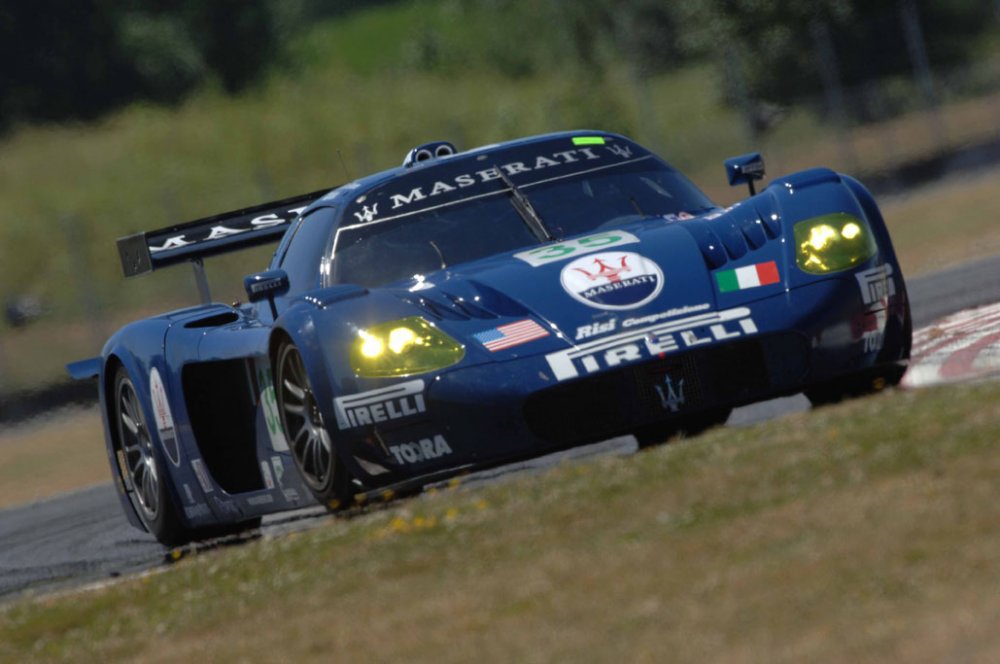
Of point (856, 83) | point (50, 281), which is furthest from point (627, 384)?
point (50, 281)

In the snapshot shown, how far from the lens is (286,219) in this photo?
31.6ft

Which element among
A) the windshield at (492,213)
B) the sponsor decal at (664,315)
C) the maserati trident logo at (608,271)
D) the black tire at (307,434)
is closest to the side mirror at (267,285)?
the windshield at (492,213)

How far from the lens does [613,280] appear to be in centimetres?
646

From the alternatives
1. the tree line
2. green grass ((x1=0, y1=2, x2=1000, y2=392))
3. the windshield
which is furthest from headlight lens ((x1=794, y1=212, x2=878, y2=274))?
the tree line

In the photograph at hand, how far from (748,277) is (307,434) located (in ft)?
5.35

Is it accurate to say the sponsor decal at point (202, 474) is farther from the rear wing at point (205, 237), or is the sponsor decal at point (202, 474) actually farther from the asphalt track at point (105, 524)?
the rear wing at point (205, 237)

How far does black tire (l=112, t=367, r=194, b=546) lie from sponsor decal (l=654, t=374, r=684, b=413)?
280cm

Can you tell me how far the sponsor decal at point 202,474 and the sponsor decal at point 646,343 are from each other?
2.21 m

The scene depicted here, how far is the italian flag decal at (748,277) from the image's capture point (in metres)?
6.45

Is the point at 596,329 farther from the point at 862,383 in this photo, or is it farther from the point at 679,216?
the point at 679,216

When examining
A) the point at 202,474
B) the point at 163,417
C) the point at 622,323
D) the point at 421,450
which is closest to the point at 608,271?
the point at 622,323

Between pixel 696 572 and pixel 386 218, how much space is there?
3724 millimetres

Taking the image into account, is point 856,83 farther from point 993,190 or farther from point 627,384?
point 627,384

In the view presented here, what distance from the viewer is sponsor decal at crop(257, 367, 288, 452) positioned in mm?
7227
